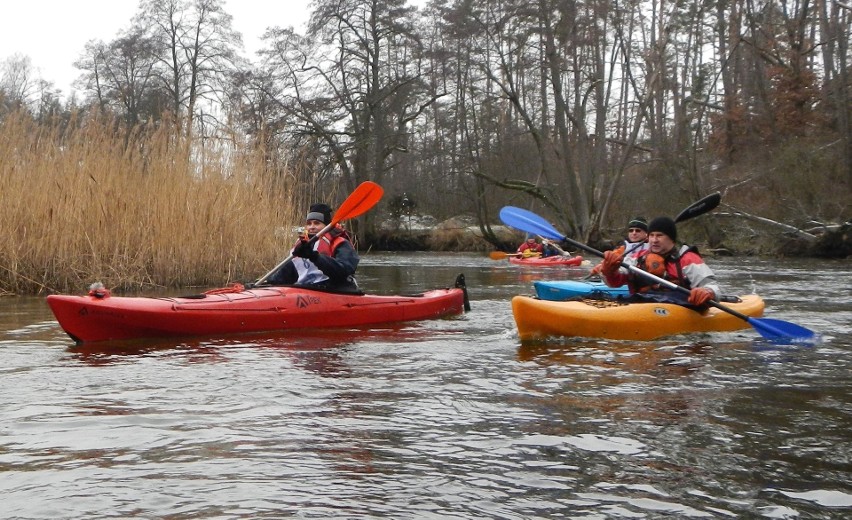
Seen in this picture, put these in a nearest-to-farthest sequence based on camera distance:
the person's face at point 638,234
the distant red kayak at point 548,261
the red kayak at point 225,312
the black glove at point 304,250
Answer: the red kayak at point 225,312 < the black glove at point 304,250 < the person's face at point 638,234 < the distant red kayak at point 548,261

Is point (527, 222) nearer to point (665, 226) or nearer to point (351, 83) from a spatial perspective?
point (665, 226)

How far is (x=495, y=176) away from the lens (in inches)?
950

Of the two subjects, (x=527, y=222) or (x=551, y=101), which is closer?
(x=527, y=222)

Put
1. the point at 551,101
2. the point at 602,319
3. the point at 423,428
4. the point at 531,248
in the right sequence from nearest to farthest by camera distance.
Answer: the point at 423,428, the point at 602,319, the point at 531,248, the point at 551,101

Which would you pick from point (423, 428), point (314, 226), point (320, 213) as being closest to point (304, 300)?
point (314, 226)

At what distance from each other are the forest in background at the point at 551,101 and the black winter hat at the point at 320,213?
11.8 metres

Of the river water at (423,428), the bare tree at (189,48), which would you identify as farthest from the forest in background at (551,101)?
the river water at (423,428)

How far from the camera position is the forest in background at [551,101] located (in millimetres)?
18734

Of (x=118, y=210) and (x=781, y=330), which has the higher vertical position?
(x=118, y=210)

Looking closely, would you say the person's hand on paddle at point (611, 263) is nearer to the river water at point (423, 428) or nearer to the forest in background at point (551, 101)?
the river water at point (423, 428)

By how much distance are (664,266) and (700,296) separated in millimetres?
477

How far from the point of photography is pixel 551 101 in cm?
2442

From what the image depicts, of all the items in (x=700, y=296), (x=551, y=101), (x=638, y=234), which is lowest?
(x=700, y=296)

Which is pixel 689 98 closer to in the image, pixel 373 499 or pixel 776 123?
pixel 776 123
